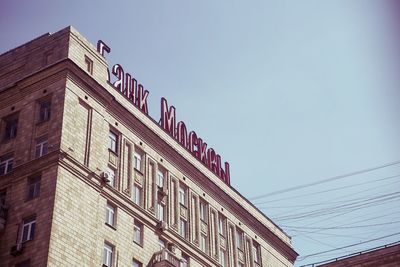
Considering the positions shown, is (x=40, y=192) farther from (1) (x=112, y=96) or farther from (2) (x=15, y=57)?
(2) (x=15, y=57)

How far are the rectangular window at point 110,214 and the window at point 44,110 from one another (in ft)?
19.7

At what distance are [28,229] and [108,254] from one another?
194 inches

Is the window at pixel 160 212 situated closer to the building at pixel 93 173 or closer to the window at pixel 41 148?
the building at pixel 93 173

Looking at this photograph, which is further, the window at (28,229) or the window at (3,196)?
the window at (3,196)

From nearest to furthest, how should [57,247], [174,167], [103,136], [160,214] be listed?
[57,247], [103,136], [160,214], [174,167]

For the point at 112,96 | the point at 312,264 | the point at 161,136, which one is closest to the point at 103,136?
the point at 112,96

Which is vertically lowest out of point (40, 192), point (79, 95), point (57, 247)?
point (57, 247)

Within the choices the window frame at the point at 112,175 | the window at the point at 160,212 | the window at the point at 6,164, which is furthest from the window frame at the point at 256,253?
the window at the point at 6,164

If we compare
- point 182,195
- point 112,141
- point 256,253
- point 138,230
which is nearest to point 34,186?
point 112,141

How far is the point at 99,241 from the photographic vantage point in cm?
3666

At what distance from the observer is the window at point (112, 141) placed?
4141cm

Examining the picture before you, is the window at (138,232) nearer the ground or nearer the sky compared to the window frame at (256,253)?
nearer the ground

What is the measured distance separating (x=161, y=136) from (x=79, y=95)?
778cm

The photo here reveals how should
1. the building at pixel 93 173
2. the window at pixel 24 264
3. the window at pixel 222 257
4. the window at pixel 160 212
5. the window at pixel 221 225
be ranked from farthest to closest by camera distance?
the window at pixel 221 225 → the window at pixel 222 257 → the window at pixel 160 212 → the building at pixel 93 173 → the window at pixel 24 264
